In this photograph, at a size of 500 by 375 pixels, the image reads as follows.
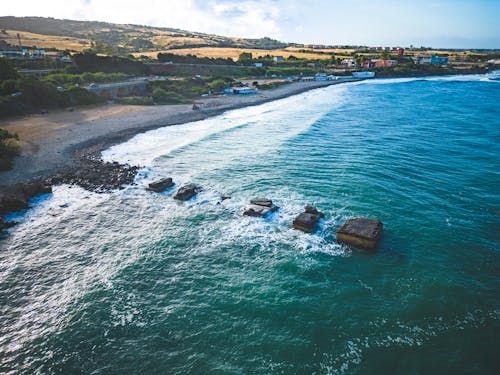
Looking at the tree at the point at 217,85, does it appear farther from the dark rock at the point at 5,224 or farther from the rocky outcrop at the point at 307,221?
the rocky outcrop at the point at 307,221

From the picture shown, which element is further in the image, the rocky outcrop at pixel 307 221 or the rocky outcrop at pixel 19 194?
the rocky outcrop at pixel 19 194

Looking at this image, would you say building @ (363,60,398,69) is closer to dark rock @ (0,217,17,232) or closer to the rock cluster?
the rock cluster

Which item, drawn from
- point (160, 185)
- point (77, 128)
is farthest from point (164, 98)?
point (160, 185)

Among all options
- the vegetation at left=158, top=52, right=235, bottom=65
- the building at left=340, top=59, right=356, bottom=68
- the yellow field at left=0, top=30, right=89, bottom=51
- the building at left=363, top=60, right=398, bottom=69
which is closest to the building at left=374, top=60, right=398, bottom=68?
the building at left=363, top=60, right=398, bottom=69

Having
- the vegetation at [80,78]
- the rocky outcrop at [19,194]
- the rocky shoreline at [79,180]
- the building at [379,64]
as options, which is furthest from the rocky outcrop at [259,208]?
the building at [379,64]

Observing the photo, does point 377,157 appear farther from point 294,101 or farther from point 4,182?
point 294,101
